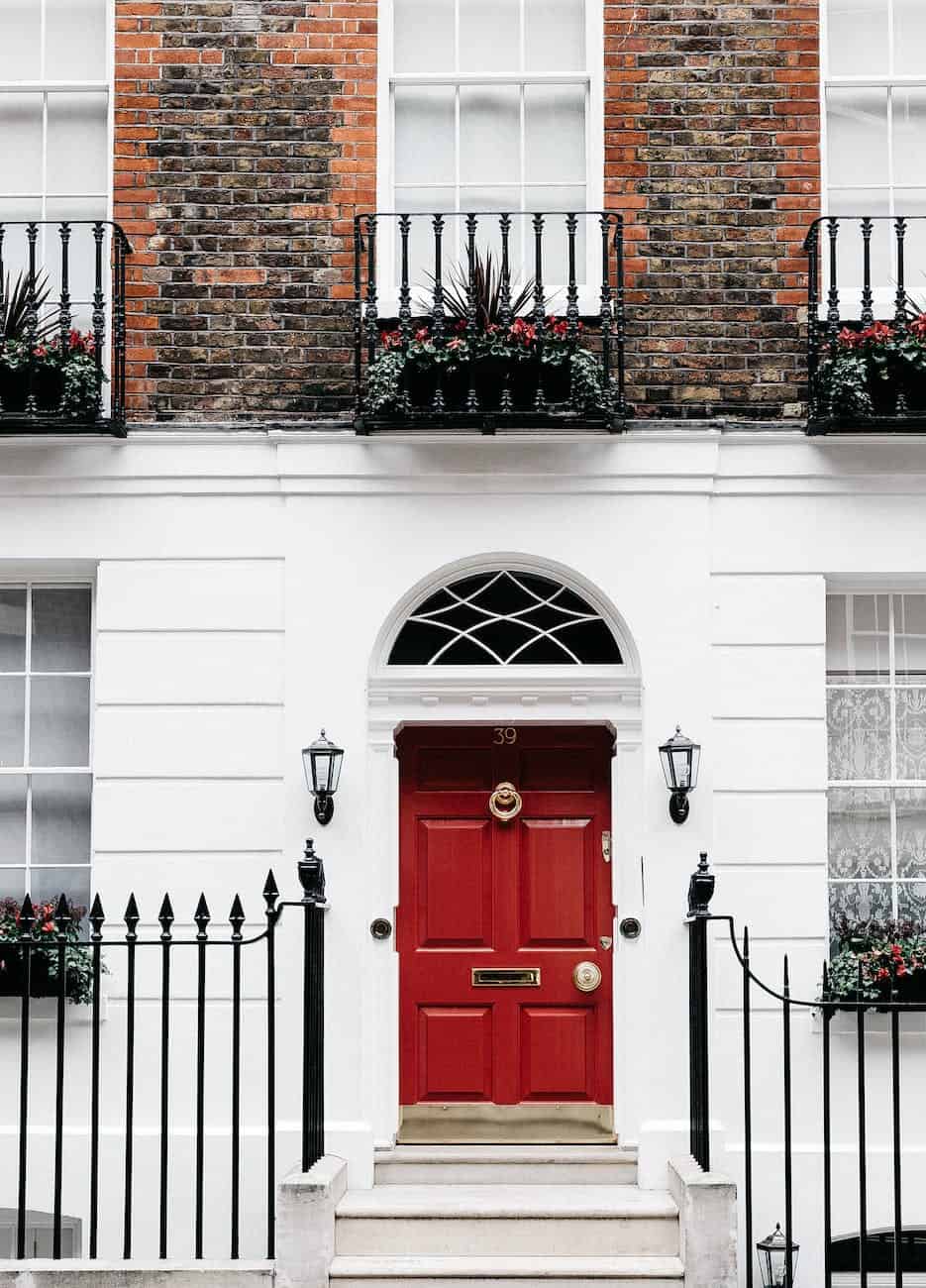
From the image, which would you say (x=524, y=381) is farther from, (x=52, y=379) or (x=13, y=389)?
(x=13, y=389)

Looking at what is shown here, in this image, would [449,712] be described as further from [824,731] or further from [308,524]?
[824,731]

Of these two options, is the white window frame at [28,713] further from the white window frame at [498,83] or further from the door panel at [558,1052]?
the door panel at [558,1052]

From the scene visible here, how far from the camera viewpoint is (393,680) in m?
7.67

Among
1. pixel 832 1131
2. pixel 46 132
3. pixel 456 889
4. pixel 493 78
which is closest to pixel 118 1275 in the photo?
pixel 456 889

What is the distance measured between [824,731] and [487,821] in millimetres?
1767

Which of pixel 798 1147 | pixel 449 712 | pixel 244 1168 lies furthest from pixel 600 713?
pixel 244 1168

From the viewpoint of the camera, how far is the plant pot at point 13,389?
7.42 meters

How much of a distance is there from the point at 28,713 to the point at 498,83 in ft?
13.4

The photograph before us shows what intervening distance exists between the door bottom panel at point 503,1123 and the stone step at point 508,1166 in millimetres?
110

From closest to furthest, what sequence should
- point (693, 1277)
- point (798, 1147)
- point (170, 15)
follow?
1. point (693, 1277)
2. point (798, 1147)
3. point (170, 15)

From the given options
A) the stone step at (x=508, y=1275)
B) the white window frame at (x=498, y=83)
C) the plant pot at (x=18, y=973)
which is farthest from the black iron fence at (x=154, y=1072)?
the white window frame at (x=498, y=83)

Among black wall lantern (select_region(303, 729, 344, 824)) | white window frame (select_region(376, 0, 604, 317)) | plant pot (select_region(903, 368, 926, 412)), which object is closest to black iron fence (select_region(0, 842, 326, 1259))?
black wall lantern (select_region(303, 729, 344, 824))

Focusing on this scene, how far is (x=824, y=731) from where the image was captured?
7.56 meters

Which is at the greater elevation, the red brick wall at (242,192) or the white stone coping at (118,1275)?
the red brick wall at (242,192)
